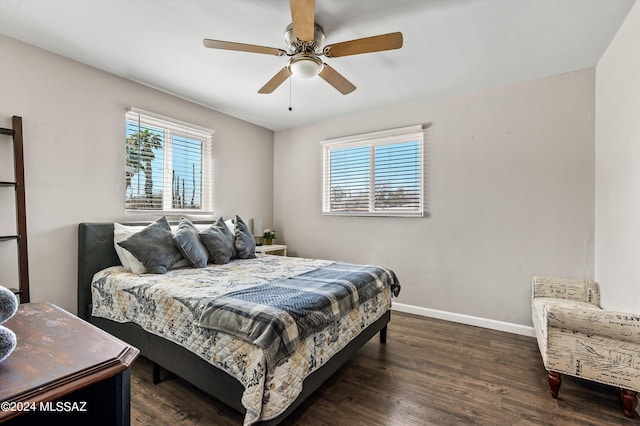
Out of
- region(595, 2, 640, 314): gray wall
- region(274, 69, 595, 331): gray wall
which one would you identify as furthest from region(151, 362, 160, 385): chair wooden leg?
region(595, 2, 640, 314): gray wall

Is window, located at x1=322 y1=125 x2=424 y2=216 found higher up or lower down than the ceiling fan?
lower down

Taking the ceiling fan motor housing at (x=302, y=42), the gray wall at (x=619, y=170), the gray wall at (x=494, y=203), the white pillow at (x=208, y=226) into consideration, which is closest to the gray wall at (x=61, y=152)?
the white pillow at (x=208, y=226)

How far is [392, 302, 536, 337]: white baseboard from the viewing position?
296 cm

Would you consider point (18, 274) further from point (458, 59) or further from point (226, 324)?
point (458, 59)

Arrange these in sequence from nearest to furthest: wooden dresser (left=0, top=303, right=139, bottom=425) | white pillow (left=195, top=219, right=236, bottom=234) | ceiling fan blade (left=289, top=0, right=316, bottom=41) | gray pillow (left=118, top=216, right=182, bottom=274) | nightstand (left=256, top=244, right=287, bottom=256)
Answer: wooden dresser (left=0, top=303, right=139, bottom=425), ceiling fan blade (left=289, top=0, right=316, bottom=41), gray pillow (left=118, top=216, right=182, bottom=274), white pillow (left=195, top=219, right=236, bottom=234), nightstand (left=256, top=244, right=287, bottom=256)

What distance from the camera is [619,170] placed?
7.08 ft

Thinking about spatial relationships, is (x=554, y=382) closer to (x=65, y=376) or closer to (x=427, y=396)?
(x=427, y=396)

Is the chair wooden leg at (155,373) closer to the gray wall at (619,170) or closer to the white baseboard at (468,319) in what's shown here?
the white baseboard at (468,319)

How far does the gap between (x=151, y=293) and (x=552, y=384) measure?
108 inches

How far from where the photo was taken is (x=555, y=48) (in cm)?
236

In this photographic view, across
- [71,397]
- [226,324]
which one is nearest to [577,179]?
[226,324]

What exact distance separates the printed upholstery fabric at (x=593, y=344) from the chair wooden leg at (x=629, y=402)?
0.06 metres

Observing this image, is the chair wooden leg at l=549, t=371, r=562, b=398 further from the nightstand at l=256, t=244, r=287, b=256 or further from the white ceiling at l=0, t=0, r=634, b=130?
the nightstand at l=256, t=244, r=287, b=256

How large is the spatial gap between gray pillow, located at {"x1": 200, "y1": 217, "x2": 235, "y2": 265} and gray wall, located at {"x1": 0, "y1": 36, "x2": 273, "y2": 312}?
2.52 feet
